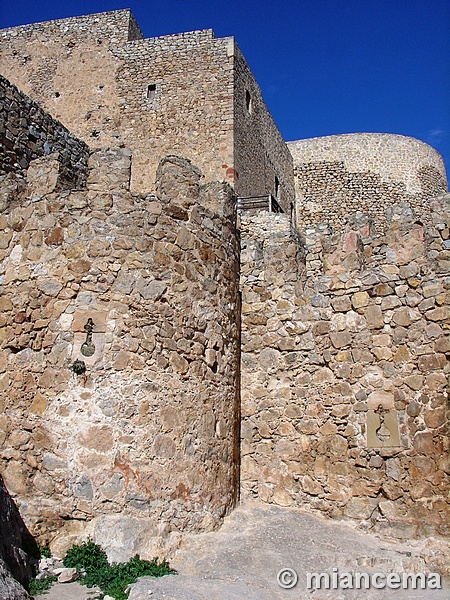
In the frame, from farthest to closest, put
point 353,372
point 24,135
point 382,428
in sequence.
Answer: point 24,135
point 353,372
point 382,428

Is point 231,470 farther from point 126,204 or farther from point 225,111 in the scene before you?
point 225,111

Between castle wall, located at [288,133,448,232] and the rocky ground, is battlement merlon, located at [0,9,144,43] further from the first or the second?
the rocky ground

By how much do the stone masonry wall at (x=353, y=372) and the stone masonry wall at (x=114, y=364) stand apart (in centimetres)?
61

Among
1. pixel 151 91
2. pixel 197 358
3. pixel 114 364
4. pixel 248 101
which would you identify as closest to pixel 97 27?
pixel 151 91

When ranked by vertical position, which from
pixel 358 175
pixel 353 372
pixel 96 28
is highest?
pixel 96 28

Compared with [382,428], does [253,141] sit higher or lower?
higher

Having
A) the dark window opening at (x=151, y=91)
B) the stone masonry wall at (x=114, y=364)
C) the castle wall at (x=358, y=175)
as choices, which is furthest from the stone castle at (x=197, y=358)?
the castle wall at (x=358, y=175)

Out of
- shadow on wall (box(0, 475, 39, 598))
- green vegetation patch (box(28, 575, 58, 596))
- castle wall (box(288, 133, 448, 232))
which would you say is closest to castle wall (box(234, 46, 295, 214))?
castle wall (box(288, 133, 448, 232))

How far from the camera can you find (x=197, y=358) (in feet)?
18.5

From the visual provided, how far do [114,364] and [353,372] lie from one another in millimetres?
2334

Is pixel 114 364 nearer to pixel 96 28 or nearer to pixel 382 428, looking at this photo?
pixel 382 428

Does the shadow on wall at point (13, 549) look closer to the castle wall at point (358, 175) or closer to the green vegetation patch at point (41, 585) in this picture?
the green vegetation patch at point (41, 585)

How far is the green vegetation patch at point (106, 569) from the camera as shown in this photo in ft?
14.5

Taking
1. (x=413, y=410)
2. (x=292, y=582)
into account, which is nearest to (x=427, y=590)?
(x=292, y=582)
